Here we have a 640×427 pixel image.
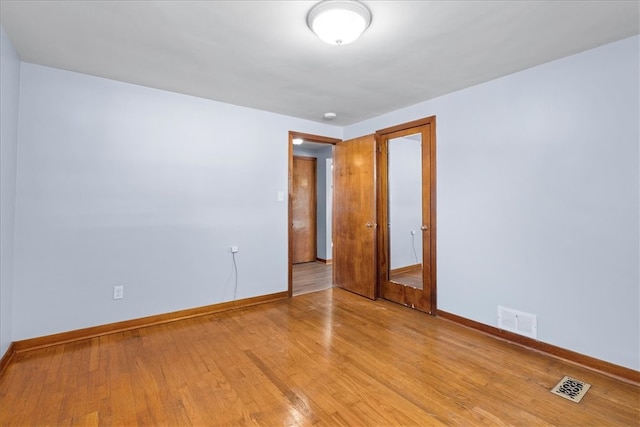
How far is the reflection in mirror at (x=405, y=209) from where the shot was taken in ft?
11.3

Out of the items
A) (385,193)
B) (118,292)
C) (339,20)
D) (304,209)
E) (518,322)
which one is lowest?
(518,322)

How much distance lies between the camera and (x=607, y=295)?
2139mm

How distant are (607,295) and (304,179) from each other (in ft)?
16.0

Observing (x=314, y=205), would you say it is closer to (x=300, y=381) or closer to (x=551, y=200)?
(x=551, y=200)

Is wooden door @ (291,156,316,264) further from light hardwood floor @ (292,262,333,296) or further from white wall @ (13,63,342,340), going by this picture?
white wall @ (13,63,342,340)

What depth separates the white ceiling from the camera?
5.78 ft

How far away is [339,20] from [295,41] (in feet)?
1.41

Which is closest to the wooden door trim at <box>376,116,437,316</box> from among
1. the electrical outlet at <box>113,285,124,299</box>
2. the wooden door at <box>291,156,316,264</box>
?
the wooden door at <box>291,156,316,264</box>

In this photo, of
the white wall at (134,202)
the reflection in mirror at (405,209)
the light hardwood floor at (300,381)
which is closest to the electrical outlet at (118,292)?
the white wall at (134,202)

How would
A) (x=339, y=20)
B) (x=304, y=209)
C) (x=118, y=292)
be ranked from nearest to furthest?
(x=339, y=20) → (x=118, y=292) → (x=304, y=209)

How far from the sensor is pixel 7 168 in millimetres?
2174

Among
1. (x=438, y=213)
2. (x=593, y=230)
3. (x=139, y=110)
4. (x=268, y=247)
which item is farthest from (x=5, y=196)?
(x=593, y=230)

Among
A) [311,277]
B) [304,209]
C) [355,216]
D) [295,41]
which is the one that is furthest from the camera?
[304,209]

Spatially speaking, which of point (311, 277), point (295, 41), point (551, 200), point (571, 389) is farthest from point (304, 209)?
point (571, 389)
